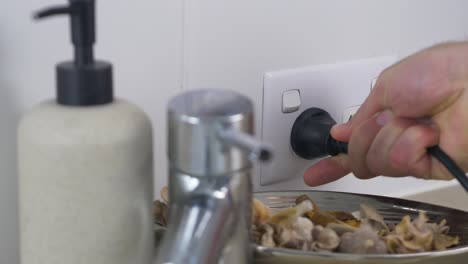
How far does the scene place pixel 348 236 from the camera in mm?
Result: 416

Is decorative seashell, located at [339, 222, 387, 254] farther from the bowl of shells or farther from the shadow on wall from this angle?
the shadow on wall

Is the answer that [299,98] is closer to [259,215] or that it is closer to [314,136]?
[314,136]

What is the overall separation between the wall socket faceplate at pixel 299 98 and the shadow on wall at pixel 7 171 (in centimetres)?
20

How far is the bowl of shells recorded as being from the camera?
0.39 metres

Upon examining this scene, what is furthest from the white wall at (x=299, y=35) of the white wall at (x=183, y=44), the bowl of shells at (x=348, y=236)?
the bowl of shells at (x=348, y=236)

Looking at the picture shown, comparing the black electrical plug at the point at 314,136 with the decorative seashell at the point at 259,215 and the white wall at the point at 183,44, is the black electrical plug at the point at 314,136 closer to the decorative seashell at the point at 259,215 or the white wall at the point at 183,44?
the white wall at the point at 183,44

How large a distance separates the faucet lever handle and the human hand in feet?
0.66

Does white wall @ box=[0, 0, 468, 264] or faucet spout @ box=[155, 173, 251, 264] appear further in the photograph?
white wall @ box=[0, 0, 468, 264]

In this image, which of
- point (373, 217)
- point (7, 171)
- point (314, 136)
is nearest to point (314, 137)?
point (314, 136)

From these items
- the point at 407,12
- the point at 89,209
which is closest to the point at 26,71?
the point at 89,209

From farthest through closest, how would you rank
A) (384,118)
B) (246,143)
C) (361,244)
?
(384,118)
(361,244)
(246,143)

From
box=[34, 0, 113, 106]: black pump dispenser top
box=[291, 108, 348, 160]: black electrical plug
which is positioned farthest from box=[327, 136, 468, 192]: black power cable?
box=[34, 0, 113, 106]: black pump dispenser top

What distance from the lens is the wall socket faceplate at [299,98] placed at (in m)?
0.56

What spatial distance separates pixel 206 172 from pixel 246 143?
33 mm
